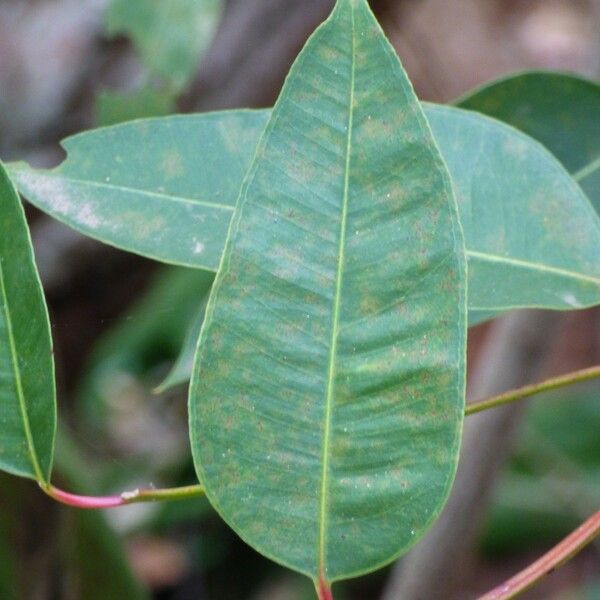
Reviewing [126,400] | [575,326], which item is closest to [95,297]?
[126,400]

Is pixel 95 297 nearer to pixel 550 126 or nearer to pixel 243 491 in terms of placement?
pixel 550 126

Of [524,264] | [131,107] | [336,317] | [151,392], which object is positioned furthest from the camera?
[151,392]

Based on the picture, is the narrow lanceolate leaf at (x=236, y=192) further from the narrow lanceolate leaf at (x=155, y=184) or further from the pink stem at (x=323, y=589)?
the pink stem at (x=323, y=589)

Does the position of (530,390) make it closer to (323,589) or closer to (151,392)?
(323,589)

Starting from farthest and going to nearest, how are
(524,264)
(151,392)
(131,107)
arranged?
(151,392)
(131,107)
(524,264)

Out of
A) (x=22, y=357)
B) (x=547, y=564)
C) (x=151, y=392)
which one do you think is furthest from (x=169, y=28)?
(x=547, y=564)

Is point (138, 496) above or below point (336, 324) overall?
below

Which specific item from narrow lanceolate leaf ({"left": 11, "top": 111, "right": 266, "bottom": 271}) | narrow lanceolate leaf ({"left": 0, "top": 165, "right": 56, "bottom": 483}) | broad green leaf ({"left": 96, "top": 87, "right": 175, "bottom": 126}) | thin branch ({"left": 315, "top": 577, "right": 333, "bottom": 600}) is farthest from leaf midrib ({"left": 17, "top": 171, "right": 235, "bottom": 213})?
broad green leaf ({"left": 96, "top": 87, "right": 175, "bottom": 126})
